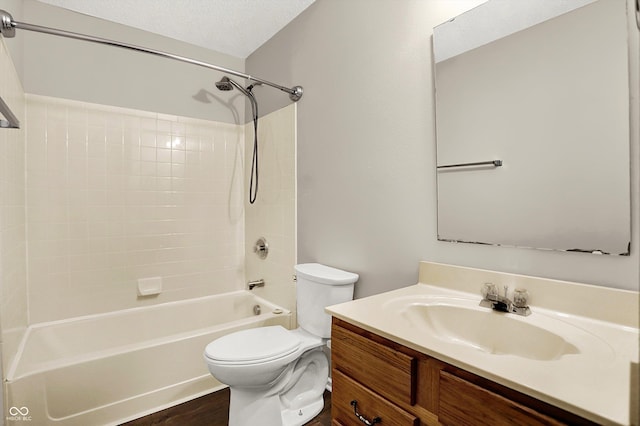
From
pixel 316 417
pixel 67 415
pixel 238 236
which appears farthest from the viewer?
pixel 238 236

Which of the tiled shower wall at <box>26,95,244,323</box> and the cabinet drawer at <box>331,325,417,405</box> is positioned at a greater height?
the tiled shower wall at <box>26,95,244,323</box>

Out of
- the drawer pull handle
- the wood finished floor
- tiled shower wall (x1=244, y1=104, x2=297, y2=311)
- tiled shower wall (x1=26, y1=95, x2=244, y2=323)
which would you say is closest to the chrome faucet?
the drawer pull handle

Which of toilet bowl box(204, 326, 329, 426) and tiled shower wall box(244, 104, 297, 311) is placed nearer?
toilet bowl box(204, 326, 329, 426)

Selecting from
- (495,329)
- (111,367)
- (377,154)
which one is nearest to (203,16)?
(377,154)

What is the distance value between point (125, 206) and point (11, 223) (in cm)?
75

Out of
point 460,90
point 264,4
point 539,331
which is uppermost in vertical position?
point 264,4

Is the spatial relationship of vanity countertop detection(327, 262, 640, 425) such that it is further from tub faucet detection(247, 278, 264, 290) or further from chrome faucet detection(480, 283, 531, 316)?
tub faucet detection(247, 278, 264, 290)

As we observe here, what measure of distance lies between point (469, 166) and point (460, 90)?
32 cm

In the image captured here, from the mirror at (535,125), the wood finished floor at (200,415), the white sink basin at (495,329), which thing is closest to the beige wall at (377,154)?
the mirror at (535,125)

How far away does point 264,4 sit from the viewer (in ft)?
6.77

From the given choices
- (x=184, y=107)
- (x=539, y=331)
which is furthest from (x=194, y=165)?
(x=539, y=331)

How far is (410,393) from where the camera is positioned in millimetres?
843

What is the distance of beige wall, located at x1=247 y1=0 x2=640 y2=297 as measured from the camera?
120 centimetres

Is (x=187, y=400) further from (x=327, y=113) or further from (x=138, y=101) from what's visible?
(x=138, y=101)
